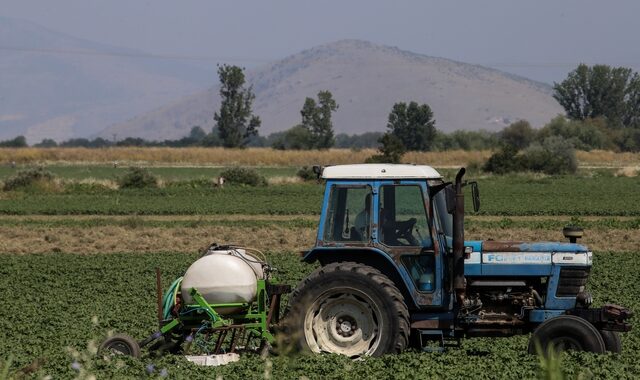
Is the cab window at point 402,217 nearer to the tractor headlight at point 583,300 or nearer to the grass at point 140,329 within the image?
the grass at point 140,329

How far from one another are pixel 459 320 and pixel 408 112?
109315 mm

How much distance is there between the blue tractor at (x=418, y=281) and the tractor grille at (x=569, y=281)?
0.04ft

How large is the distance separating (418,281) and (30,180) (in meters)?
41.0

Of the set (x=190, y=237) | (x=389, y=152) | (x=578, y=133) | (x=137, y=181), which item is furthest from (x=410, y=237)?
(x=578, y=133)

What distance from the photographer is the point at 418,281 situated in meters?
11.8

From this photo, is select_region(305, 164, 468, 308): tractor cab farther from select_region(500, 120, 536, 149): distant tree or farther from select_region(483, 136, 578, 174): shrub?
select_region(500, 120, 536, 149): distant tree

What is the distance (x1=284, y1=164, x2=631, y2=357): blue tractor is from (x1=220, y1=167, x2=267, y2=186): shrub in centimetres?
4029

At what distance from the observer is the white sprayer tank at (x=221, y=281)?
1216cm

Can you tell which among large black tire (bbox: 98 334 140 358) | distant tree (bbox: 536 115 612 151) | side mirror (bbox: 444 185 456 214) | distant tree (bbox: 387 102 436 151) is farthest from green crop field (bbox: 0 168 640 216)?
distant tree (bbox: 387 102 436 151)

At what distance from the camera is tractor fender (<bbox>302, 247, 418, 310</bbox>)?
11.9 m

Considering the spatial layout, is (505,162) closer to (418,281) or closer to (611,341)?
(611,341)

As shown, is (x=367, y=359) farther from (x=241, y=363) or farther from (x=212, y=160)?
(x=212, y=160)

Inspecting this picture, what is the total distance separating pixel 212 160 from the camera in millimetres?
89500

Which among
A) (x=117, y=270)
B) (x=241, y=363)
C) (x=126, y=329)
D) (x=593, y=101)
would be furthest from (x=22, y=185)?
(x=593, y=101)
